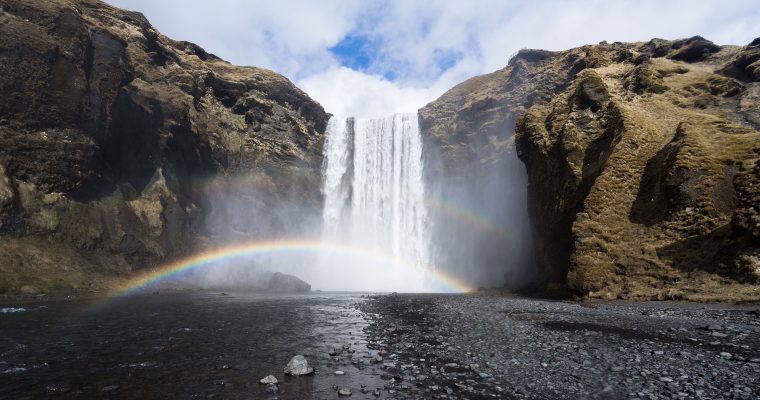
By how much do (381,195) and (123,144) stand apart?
36608 mm

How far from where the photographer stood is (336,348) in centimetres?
1280

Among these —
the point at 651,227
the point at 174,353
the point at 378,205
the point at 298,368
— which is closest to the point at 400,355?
the point at 298,368

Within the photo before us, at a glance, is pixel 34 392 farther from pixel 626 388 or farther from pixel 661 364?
pixel 661 364

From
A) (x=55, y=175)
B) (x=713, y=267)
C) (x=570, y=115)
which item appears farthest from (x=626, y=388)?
(x=55, y=175)

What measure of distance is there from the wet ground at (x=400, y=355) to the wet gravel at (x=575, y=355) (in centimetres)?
5

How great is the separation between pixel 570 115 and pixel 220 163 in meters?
51.0

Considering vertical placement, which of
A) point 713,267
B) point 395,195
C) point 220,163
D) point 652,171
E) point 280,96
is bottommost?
point 713,267

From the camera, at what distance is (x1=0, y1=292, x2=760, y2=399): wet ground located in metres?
8.52

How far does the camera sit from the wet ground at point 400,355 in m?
8.52

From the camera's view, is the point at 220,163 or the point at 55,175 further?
the point at 220,163

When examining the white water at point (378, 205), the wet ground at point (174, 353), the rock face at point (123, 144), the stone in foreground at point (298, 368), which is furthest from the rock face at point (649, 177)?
the rock face at point (123, 144)

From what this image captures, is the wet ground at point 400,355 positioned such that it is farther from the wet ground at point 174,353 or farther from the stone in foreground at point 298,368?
the stone in foreground at point 298,368

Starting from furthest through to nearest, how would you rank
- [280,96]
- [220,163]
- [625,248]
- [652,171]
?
[280,96] < [220,163] < [652,171] < [625,248]

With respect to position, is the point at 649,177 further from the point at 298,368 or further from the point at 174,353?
the point at 174,353
